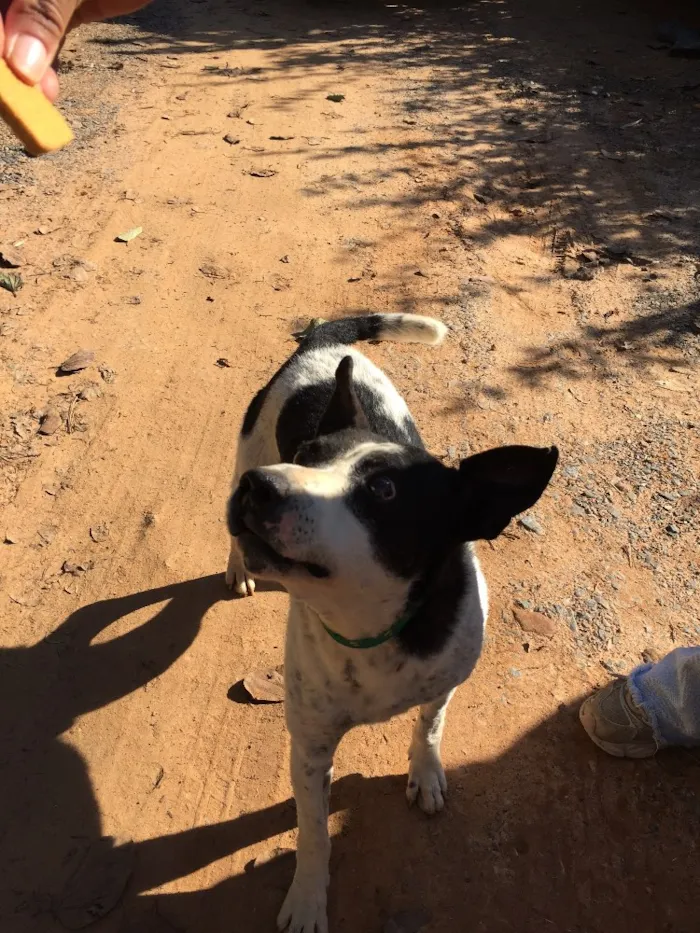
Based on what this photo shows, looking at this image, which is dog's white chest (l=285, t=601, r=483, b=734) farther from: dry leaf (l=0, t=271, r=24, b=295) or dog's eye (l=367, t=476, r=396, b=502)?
dry leaf (l=0, t=271, r=24, b=295)

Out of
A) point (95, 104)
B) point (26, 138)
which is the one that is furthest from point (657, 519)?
point (95, 104)

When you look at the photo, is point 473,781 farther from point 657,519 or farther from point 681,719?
point 657,519

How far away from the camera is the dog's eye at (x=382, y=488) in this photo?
226cm

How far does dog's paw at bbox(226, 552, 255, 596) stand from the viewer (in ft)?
13.2

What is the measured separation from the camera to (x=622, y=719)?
324cm

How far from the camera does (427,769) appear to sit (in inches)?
128

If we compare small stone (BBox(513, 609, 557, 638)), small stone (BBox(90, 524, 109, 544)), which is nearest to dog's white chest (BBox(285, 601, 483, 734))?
small stone (BBox(513, 609, 557, 638))

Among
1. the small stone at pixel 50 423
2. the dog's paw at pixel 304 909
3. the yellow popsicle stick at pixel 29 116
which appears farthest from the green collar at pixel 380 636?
the small stone at pixel 50 423

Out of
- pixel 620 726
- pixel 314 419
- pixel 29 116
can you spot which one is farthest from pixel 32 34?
pixel 620 726

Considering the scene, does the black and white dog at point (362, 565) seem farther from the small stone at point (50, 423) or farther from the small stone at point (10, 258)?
the small stone at point (10, 258)

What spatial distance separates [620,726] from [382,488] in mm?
1814

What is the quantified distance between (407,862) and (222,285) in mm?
4598

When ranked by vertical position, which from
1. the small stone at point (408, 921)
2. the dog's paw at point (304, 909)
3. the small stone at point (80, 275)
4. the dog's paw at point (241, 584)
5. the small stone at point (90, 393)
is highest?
the small stone at point (80, 275)

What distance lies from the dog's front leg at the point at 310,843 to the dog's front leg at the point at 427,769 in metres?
0.49
